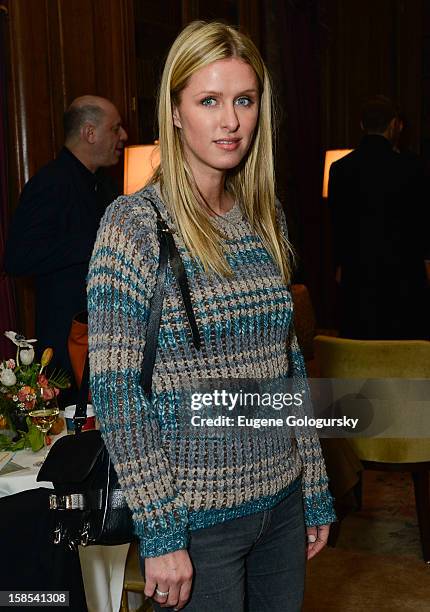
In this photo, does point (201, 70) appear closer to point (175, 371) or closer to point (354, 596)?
point (175, 371)

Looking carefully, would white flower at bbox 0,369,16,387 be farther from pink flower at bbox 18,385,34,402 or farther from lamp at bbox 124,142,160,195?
lamp at bbox 124,142,160,195

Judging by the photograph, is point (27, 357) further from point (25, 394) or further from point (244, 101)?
point (244, 101)

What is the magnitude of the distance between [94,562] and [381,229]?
2.75m

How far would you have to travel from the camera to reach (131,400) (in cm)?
134

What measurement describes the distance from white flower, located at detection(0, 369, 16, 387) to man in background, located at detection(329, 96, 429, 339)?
102 inches

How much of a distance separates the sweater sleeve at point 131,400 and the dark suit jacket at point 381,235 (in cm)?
330

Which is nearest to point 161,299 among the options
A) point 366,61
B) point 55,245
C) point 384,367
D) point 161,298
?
point 161,298

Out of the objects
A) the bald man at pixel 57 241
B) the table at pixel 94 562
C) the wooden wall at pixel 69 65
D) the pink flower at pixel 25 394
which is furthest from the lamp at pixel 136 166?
the table at pixel 94 562

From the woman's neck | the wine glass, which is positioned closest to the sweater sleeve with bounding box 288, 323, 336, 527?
the woman's neck

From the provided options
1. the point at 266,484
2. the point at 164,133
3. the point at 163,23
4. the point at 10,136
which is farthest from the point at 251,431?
the point at 163,23

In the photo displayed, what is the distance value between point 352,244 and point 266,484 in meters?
3.32

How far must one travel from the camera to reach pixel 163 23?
5.18m

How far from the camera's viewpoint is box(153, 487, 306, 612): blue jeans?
4.58ft

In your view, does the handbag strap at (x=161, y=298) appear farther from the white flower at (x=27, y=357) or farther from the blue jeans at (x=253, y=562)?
the white flower at (x=27, y=357)
